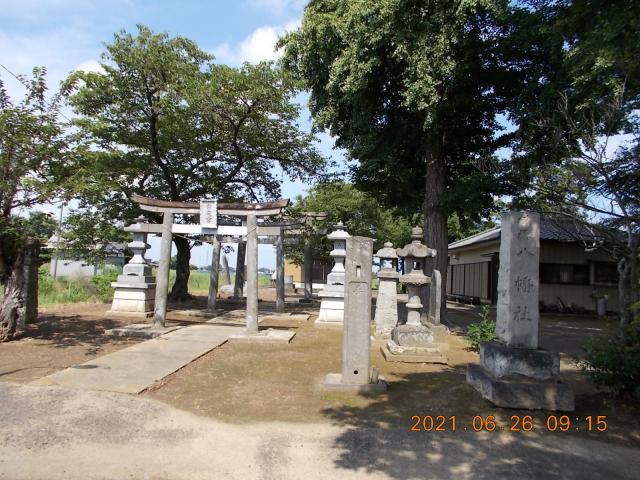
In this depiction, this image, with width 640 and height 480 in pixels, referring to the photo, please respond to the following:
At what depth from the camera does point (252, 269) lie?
1059 cm

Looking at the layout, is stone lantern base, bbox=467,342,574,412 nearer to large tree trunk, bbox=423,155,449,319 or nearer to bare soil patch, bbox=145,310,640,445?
bare soil patch, bbox=145,310,640,445

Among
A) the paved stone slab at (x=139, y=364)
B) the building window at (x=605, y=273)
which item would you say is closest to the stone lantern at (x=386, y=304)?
the paved stone slab at (x=139, y=364)

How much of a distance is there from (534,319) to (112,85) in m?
13.6

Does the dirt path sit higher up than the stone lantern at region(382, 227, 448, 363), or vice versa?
the stone lantern at region(382, 227, 448, 363)

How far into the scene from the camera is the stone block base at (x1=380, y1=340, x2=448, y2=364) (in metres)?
8.83

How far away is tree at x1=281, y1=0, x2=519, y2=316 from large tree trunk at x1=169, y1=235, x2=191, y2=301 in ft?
23.9

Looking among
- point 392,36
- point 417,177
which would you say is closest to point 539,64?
point 392,36

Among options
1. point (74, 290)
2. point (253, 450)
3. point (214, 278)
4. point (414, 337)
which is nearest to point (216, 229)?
point (414, 337)

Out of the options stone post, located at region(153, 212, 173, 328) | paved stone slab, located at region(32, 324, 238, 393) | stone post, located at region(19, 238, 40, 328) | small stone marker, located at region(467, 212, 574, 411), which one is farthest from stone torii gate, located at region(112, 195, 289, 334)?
small stone marker, located at region(467, 212, 574, 411)

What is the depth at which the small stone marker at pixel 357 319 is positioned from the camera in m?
6.46

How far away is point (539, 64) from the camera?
12.4m
